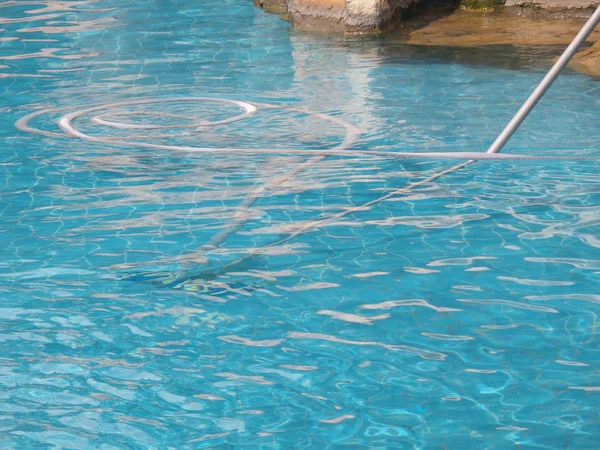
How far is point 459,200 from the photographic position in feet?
16.6

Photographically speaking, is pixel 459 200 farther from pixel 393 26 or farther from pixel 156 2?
pixel 156 2

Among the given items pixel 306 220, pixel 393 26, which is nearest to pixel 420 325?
pixel 306 220

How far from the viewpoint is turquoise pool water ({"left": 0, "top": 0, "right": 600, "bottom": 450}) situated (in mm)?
3109

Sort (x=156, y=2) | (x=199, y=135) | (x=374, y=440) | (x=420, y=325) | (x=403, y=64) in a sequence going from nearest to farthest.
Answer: (x=374, y=440), (x=420, y=325), (x=199, y=135), (x=403, y=64), (x=156, y=2)

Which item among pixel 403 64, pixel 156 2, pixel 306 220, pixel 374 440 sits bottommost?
pixel 374 440

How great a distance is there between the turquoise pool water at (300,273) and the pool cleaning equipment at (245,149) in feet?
0.11

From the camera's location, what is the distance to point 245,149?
6.05 m

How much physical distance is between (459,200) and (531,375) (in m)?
1.88

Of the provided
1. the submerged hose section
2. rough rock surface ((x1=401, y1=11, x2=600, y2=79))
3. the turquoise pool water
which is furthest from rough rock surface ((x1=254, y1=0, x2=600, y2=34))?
the submerged hose section

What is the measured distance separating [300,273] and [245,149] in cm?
200

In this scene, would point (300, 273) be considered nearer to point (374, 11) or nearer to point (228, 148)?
point (228, 148)

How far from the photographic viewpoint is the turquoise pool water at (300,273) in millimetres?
3109

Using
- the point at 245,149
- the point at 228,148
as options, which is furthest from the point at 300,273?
the point at 228,148

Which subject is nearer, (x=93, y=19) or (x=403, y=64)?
(x=403, y=64)
